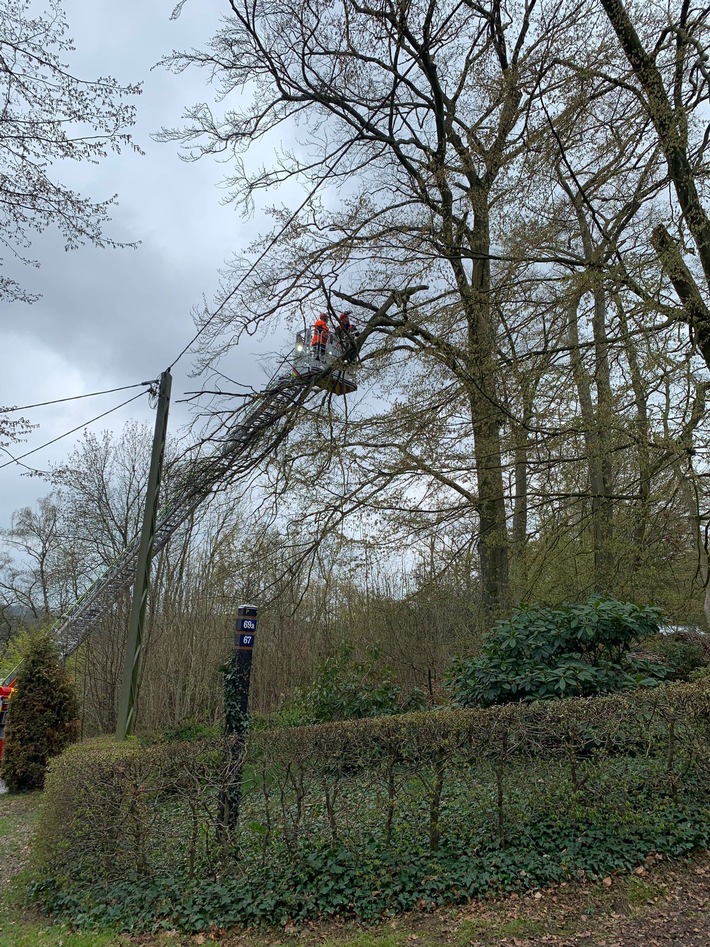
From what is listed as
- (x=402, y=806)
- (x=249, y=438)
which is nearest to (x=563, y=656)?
(x=402, y=806)

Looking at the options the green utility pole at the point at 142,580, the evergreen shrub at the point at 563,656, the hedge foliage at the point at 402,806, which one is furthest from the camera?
the green utility pole at the point at 142,580

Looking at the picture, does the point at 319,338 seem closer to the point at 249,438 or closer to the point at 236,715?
the point at 249,438

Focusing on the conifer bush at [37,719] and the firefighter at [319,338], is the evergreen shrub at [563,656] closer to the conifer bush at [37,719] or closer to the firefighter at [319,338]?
the firefighter at [319,338]

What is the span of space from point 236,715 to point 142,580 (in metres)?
3.04

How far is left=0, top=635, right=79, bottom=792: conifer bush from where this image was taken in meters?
9.83

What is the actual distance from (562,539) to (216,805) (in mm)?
6148

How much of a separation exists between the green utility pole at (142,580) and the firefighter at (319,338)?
6.58 ft

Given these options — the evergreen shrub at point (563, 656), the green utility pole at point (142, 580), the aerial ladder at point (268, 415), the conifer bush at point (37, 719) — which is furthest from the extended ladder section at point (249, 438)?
the evergreen shrub at point (563, 656)

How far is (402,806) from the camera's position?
199 inches

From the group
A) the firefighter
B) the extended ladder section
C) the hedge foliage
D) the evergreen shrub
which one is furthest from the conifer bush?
the evergreen shrub

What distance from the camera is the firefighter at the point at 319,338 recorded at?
30.2 feet

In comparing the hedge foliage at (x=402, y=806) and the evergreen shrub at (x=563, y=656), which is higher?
the evergreen shrub at (x=563, y=656)

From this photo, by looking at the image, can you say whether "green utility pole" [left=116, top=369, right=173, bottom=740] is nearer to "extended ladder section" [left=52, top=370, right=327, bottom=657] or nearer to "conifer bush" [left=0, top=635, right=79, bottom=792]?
"extended ladder section" [left=52, top=370, right=327, bottom=657]

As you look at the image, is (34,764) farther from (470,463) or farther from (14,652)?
(470,463)
